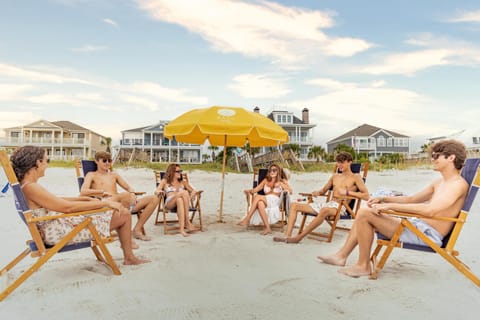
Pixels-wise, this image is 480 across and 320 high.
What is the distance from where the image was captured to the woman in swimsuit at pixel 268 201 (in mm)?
4871

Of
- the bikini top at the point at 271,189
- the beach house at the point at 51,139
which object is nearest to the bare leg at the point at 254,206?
the bikini top at the point at 271,189

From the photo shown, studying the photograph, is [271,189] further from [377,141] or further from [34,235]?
[377,141]

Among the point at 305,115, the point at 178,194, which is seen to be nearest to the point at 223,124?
the point at 178,194

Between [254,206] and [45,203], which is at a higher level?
[45,203]

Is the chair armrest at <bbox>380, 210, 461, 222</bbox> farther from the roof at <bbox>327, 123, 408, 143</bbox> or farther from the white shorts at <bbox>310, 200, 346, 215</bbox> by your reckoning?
the roof at <bbox>327, 123, 408, 143</bbox>

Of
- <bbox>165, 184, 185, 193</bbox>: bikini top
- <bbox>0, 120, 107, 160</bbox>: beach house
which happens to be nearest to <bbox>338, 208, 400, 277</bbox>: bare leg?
<bbox>165, 184, 185, 193</bbox>: bikini top

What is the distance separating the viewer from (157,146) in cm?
3475

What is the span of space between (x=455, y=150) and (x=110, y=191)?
402cm

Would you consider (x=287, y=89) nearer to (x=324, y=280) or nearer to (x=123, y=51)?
(x=123, y=51)

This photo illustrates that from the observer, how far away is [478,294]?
2615 mm

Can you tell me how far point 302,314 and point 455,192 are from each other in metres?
1.56

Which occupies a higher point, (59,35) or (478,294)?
(59,35)

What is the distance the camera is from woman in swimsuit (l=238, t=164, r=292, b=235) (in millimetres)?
4871

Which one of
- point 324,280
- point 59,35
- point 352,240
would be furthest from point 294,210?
point 59,35
